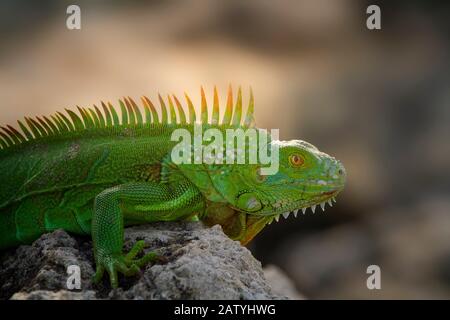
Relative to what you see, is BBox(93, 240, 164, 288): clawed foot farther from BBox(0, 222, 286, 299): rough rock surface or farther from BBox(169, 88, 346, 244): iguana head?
BBox(169, 88, 346, 244): iguana head

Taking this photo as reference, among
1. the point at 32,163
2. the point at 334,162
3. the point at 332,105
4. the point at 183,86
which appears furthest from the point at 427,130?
the point at 32,163

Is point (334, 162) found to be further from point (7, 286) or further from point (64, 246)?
point (7, 286)

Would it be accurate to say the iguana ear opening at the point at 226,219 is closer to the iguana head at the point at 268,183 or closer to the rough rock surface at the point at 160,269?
the iguana head at the point at 268,183

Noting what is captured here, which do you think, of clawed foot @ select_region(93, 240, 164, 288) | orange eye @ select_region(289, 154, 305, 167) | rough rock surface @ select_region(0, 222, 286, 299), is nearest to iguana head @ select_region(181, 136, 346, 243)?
orange eye @ select_region(289, 154, 305, 167)

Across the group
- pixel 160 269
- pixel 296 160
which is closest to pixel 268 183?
pixel 296 160

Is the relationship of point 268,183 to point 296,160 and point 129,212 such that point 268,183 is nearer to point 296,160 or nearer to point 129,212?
point 296,160

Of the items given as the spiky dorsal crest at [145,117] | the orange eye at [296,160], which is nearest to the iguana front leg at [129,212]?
the spiky dorsal crest at [145,117]
